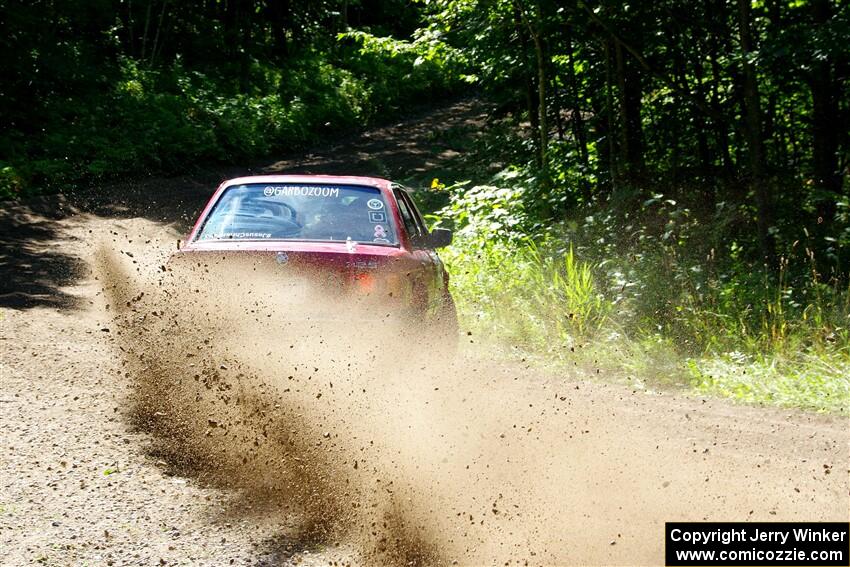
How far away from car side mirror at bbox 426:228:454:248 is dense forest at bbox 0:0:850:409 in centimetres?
178

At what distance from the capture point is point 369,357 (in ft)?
19.5

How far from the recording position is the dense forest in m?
9.15

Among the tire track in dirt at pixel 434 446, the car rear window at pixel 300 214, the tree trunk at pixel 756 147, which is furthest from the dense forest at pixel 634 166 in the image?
the car rear window at pixel 300 214

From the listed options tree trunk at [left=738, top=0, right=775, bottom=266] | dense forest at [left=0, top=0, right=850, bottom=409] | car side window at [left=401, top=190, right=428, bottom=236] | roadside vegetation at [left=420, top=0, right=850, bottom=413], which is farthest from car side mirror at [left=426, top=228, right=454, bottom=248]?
tree trunk at [left=738, top=0, right=775, bottom=266]

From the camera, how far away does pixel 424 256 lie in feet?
25.1

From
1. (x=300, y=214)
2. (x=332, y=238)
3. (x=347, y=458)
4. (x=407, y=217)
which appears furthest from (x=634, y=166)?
(x=347, y=458)

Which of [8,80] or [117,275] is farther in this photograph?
[8,80]

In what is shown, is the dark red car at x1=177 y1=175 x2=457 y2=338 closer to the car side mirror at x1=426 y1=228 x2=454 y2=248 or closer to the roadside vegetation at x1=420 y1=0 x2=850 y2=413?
the car side mirror at x1=426 y1=228 x2=454 y2=248

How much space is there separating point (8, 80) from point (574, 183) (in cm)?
1426

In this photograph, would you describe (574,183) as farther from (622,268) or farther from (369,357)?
(369,357)

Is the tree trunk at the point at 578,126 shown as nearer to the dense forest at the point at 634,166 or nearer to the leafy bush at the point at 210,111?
the dense forest at the point at 634,166

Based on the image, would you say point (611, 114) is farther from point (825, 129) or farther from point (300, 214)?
point (300, 214)

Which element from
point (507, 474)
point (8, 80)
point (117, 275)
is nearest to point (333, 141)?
point (8, 80)

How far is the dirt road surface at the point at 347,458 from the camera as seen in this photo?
4340 mm
